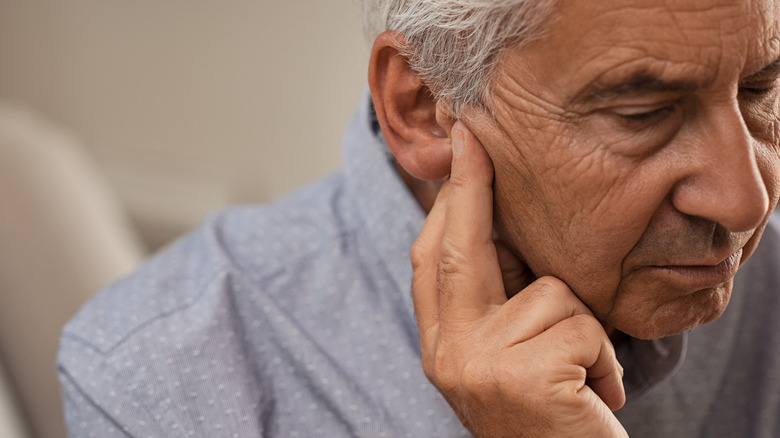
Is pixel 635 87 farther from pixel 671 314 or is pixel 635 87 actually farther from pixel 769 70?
pixel 671 314

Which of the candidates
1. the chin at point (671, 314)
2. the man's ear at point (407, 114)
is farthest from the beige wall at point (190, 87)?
the chin at point (671, 314)

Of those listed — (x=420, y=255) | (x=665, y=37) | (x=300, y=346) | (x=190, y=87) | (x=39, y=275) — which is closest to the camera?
(x=665, y=37)

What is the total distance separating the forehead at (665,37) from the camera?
0.86 metres

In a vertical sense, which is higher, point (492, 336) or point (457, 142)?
point (457, 142)

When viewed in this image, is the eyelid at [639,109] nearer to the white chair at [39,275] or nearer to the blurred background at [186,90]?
the white chair at [39,275]

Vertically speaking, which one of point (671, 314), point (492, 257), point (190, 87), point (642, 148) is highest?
point (190, 87)

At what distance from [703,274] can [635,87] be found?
263mm

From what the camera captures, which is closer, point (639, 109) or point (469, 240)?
point (639, 109)

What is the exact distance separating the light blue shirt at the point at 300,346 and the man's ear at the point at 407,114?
17cm

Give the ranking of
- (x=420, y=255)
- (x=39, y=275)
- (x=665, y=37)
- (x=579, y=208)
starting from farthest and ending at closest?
(x=39, y=275), (x=420, y=255), (x=579, y=208), (x=665, y=37)

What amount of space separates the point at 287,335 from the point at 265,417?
13 centimetres

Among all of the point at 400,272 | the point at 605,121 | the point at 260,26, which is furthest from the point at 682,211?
the point at 260,26

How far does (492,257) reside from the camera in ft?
3.48

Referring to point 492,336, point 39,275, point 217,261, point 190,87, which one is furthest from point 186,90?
point 492,336
